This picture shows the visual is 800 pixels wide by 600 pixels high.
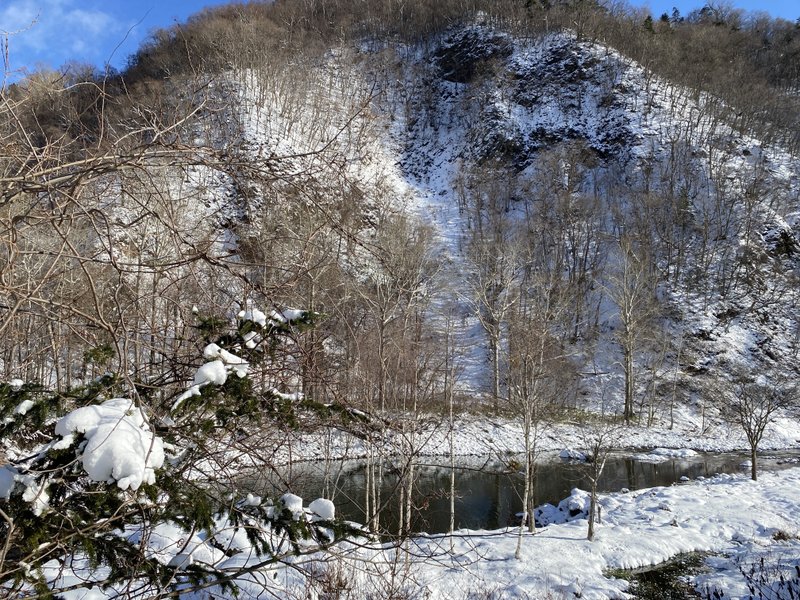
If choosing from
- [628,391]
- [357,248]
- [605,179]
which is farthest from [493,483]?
[605,179]

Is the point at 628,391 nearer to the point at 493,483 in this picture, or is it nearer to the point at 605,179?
the point at 493,483

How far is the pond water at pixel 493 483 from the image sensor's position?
12125mm

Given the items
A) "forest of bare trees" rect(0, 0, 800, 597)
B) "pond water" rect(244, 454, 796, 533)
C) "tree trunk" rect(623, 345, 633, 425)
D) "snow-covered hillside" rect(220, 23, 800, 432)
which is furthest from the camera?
"snow-covered hillside" rect(220, 23, 800, 432)

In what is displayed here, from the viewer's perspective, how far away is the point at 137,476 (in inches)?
58.8

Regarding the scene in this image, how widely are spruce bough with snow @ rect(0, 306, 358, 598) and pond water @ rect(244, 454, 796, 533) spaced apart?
877 centimetres

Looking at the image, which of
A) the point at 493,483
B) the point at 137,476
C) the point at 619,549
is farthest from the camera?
the point at 493,483

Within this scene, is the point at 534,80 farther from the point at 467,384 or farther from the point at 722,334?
the point at 467,384

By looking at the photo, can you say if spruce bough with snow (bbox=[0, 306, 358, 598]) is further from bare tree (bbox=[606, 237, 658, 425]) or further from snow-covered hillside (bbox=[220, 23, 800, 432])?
→ bare tree (bbox=[606, 237, 658, 425])

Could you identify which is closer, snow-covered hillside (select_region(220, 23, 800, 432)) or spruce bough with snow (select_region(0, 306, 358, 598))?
spruce bough with snow (select_region(0, 306, 358, 598))

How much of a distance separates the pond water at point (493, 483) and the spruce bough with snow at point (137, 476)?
8.77 meters

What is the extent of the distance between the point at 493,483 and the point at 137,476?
1553 cm

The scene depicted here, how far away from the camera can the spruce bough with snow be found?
62.1 inches

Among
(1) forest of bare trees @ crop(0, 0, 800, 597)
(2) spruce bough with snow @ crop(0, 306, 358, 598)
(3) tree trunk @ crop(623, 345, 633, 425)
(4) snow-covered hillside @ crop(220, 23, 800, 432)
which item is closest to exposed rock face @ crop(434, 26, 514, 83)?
(4) snow-covered hillside @ crop(220, 23, 800, 432)

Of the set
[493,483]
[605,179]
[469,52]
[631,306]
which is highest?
[469,52]
